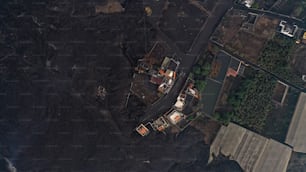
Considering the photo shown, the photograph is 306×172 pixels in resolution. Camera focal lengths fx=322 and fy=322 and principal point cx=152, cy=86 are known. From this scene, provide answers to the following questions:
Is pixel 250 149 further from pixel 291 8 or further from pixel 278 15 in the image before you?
pixel 291 8

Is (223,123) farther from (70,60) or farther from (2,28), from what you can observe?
(2,28)

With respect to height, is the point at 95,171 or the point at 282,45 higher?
the point at 282,45

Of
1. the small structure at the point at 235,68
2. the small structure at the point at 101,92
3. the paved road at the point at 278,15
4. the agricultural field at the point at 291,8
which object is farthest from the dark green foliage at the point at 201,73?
the agricultural field at the point at 291,8

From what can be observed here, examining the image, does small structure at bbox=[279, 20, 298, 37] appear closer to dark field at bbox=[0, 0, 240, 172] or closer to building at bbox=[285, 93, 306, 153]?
building at bbox=[285, 93, 306, 153]

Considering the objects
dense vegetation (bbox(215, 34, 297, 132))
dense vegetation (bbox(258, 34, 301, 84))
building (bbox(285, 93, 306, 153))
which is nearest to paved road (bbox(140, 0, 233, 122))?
dense vegetation (bbox(215, 34, 297, 132))

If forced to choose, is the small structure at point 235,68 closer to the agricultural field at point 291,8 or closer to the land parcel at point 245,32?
the land parcel at point 245,32

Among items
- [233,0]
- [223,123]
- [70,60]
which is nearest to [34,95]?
[70,60]

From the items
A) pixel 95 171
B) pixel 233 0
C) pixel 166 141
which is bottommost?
pixel 95 171
